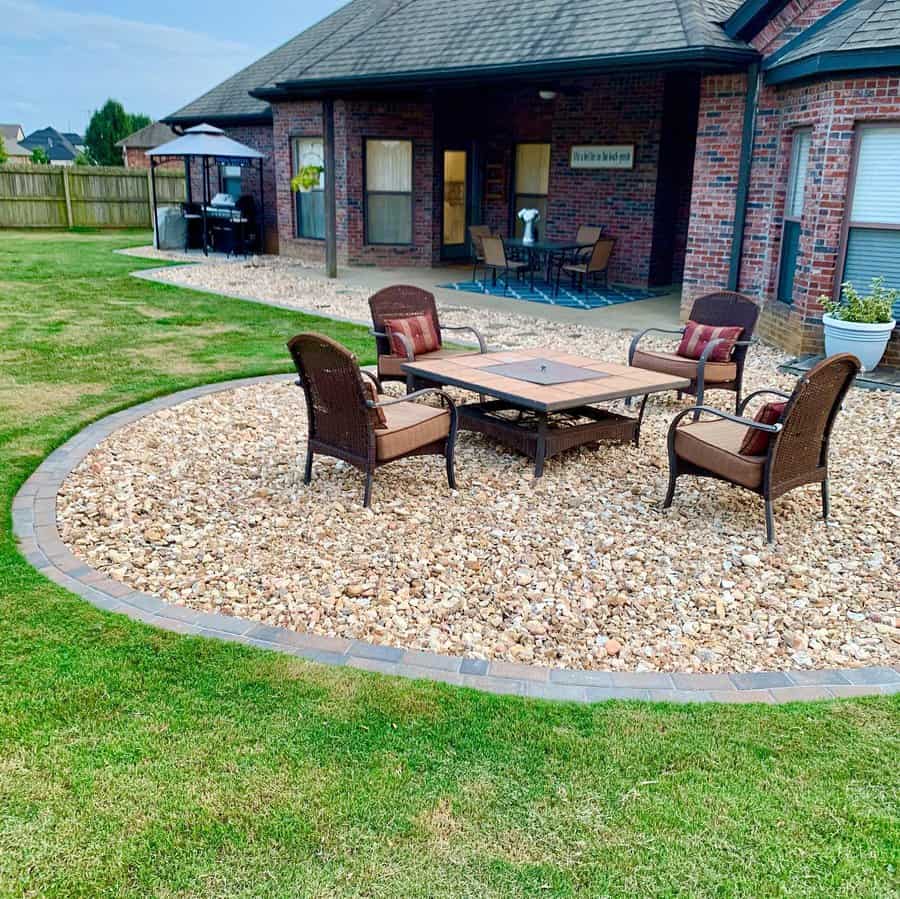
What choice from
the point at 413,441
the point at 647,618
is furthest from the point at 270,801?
the point at 413,441

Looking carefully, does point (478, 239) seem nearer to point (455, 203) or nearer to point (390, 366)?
point (455, 203)

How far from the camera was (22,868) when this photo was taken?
238 cm

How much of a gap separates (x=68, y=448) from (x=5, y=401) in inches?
58.7

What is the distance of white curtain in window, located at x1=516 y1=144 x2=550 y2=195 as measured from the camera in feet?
52.9

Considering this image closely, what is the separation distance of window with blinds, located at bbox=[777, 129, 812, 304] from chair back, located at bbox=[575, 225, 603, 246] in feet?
16.2

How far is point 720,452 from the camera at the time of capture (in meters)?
4.91

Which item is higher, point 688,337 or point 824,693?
point 688,337

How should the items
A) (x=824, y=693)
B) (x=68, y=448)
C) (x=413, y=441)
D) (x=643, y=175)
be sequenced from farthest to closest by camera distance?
(x=643, y=175) → (x=68, y=448) → (x=413, y=441) → (x=824, y=693)

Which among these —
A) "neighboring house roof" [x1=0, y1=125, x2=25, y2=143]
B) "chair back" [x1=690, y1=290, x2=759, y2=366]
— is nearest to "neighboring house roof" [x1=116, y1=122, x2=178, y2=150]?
"chair back" [x1=690, y1=290, x2=759, y2=366]

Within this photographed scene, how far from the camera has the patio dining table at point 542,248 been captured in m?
13.6

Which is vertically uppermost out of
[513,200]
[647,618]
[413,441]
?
[513,200]

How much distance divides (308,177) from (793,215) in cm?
1013

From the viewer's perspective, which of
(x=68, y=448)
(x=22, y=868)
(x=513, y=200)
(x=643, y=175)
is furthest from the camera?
(x=513, y=200)

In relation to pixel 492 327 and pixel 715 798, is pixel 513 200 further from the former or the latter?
pixel 715 798
